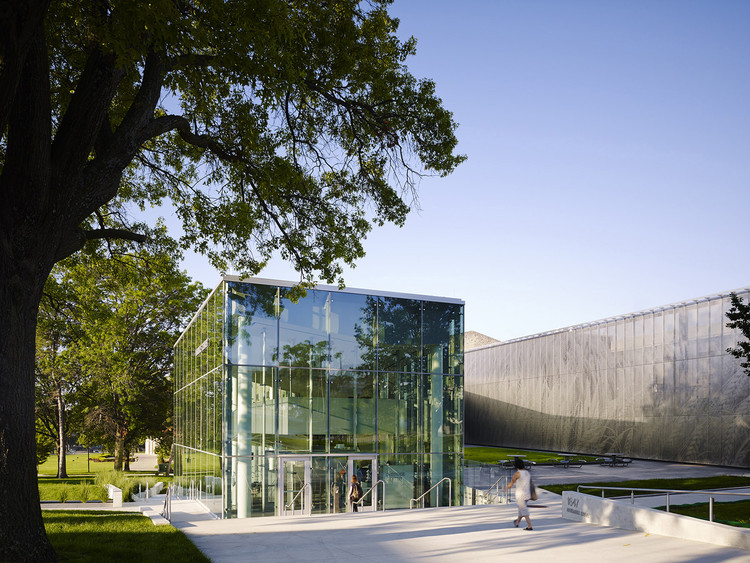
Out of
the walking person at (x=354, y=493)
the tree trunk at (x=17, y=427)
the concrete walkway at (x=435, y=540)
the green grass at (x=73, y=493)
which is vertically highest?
the tree trunk at (x=17, y=427)

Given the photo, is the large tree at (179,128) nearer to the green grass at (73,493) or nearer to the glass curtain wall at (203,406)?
the glass curtain wall at (203,406)

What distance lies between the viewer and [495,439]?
6206 centimetres

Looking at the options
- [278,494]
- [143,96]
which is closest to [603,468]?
[278,494]

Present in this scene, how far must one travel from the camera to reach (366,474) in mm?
22875

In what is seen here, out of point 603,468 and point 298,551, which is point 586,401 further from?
point 298,551

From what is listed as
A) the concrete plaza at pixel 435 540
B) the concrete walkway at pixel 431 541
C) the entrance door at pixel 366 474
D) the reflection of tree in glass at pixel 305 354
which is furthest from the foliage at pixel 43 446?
the concrete walkway at pixel 431 541

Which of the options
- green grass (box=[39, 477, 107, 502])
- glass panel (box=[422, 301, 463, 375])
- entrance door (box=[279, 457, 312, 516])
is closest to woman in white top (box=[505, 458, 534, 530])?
entrance door (box=[279, 457, 312, 516])

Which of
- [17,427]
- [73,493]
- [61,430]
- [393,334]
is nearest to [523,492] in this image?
[17,427]

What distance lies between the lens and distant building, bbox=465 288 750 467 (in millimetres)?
38375

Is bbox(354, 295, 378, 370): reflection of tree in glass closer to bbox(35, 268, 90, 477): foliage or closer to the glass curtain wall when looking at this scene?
the glass curtain wall

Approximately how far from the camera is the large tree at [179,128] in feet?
28.3

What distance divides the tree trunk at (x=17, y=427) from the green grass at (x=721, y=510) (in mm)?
15108

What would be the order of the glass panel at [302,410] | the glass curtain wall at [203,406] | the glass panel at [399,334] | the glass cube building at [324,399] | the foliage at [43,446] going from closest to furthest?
the glass cube building at [324,399], the glass panel at [302,410], the glass curtain wall at [203,406], the glass panel at [399,334], the foliage at [43,446]

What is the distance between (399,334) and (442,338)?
1.78 m
